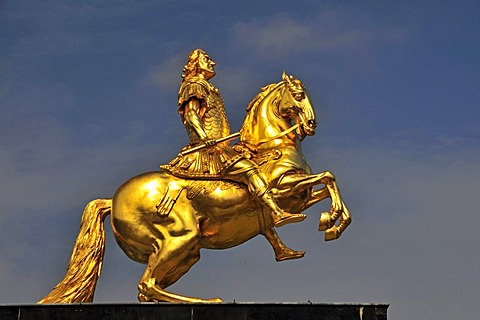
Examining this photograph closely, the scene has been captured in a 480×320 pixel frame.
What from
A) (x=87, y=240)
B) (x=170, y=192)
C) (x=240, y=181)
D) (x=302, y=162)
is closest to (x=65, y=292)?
(x=87, y=240)

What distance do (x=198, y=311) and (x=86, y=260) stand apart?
2.02 meters

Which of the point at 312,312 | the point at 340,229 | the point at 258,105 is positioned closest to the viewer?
the point at 312,312

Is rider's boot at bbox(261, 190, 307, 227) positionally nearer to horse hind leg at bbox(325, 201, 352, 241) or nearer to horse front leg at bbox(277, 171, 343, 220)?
horse front leg at bbox(277, 171, 343, 220)

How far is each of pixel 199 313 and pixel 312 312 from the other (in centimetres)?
132

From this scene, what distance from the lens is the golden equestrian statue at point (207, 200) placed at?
11680 millimetres

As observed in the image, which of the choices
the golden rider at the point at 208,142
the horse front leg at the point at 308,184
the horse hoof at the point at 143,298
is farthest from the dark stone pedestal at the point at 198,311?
the horse front leg at the point at 308,184

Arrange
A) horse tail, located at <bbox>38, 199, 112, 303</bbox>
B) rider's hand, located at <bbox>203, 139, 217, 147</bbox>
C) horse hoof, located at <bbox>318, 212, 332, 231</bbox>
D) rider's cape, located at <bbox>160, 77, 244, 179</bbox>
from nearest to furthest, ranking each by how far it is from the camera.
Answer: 1. horse hoof, located at <bbox>318, 212, 332, 231</bbox>
2. horse tail, located at <bbox>38, 199, 112, 303</bbox>
3. rider's cape, located at <bbox>160, 77, 244, 179</bbox>
4. rider's hand, located at <bbox>203, 139, 217, 147</bbox>

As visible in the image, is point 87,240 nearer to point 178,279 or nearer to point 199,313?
point 178,279

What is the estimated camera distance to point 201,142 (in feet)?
39.9

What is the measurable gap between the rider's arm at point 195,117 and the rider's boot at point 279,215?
1.13 meters

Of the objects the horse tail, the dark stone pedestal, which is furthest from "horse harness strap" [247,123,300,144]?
the dark stone pedestal

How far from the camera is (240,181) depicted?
11906mm

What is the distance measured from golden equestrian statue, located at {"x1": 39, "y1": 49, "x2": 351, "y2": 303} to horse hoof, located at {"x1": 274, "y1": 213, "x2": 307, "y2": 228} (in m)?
0.01

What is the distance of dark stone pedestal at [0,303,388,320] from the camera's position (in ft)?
34.9
